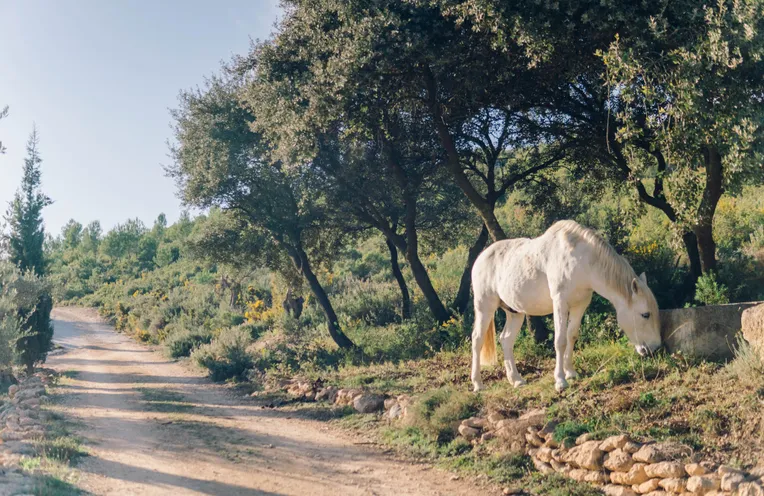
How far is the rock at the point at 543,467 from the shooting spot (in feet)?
24.1

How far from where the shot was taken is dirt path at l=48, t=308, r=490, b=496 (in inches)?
308

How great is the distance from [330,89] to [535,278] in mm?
5780

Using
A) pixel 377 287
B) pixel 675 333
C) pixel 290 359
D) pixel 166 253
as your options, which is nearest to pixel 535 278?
pixel 675 333

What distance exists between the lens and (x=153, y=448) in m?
9.98

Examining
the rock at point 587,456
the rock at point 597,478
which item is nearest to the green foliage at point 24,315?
the rock at point 587,456

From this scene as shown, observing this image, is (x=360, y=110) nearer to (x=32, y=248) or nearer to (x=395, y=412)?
(x=395, y=412)

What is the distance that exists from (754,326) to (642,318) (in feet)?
4.74

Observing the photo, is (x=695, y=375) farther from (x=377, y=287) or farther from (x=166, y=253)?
(x=166, y=253)

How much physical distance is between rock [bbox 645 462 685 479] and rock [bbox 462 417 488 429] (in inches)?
112

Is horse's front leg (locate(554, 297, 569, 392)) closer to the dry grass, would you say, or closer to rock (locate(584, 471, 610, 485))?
the dry grass

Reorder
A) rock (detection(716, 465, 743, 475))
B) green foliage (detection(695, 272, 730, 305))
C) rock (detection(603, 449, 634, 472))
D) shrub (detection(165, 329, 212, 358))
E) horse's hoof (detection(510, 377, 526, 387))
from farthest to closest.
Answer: shrub (detection(165, 329, 212, 358)) < green foliage (detection(695, 272, 730, 305)) < horse's hoof (detection(510, 377, 526, 387)) < rock (detection(603, 449, 634, 472)) < rock (detection(716, 465, 743, 475))

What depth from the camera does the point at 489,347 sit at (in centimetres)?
1120

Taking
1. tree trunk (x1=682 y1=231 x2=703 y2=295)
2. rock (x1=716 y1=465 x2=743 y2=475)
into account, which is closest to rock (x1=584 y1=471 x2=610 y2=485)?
rock (x1=716 y1=465 x2=743 y2=475)

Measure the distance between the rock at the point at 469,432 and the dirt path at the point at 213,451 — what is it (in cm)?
81
